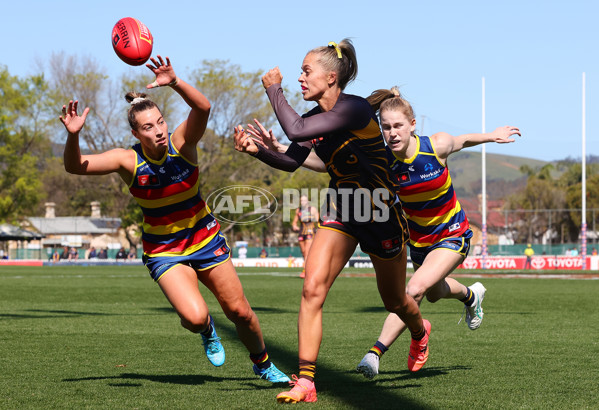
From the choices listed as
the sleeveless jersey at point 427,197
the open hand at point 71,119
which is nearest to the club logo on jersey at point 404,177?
the sleeveless jersey at point 427,197

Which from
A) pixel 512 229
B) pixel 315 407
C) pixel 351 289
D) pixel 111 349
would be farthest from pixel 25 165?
pixel 512 229

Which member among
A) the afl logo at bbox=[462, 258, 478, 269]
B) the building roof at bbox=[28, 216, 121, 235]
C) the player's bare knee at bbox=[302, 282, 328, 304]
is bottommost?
the building roof at bbox=[28, 216, 121, 235]

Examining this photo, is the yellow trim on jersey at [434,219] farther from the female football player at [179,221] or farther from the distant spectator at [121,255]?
the distant spectator at [121,255]

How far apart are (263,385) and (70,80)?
48348 millimetres

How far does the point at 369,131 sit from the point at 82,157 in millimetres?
2083

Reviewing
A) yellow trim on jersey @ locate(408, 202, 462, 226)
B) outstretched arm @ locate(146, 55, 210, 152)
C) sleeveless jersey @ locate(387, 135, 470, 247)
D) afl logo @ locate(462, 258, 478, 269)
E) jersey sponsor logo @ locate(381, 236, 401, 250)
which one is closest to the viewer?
outstretched arm @ locate(146, 55, 210, 152)

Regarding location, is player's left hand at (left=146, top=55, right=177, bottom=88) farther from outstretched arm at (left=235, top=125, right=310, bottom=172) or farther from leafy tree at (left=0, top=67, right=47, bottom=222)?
leafy tree at (left=0, top=67, right=47, bottom=222)

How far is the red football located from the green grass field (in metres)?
2.38

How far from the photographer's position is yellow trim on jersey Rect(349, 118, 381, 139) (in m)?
5.14

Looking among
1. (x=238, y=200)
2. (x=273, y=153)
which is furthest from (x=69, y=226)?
(x=273, y=153)

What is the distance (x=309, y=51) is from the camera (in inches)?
207

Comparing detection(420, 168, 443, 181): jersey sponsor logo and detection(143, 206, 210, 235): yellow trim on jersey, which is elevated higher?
detection(420, 168, 443, 181): jersey sponsor logo

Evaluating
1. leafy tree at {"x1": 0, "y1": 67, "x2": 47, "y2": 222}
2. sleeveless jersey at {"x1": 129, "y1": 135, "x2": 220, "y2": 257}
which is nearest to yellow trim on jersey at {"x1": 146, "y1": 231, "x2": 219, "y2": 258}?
sleeveless jersey at {"x1": 129, "y1": 135, "x2": 220, "y2": 257}

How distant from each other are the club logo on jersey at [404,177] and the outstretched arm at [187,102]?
1862mm
